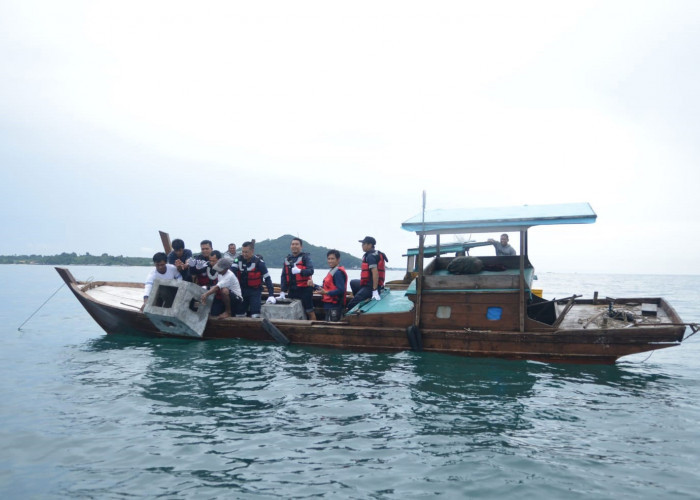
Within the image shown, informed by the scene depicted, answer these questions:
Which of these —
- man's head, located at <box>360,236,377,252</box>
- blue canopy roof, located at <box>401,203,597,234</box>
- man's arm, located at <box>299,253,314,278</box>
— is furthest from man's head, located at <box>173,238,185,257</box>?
blue canopy roof, located at <box>401,203,597,234</box>

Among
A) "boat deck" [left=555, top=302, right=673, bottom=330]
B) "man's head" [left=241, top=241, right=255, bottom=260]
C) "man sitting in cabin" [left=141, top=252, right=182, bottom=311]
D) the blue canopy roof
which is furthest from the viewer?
"man's head" [left=241, top=241, right=255, bottom=260]

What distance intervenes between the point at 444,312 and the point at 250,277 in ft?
14.6

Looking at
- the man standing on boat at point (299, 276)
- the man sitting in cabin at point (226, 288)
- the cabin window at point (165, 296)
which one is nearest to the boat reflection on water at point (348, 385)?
the man sitting in cabin at point (226, 288)

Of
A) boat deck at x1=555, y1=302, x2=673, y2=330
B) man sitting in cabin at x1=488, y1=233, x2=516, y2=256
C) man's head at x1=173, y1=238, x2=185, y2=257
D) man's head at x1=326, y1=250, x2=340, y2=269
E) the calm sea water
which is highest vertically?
man sitting in cabin at x1=488, y1=233, x2=516, y2=256

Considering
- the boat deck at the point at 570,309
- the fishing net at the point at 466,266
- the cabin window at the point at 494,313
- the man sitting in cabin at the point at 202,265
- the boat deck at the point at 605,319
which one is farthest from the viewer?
the man sitting in cabin at the point at 202,265

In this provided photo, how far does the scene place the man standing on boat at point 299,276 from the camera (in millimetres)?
10984

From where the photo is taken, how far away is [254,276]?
11.2 meters

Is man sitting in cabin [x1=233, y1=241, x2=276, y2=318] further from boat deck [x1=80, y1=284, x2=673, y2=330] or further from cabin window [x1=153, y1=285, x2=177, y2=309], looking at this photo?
boat deck [x1=80, y1=284, x2=673, y2=330]

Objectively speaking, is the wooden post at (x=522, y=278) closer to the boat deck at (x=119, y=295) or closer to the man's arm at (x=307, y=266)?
the man's arm at (x=307, y=266)

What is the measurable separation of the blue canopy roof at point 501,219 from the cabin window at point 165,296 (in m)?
5.45

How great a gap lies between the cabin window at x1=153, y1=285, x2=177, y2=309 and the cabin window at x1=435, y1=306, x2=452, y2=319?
5782 millimetres

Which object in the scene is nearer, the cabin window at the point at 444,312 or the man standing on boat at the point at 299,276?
the cabin window at the point at 444,312

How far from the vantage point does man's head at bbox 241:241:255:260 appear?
1109 cm

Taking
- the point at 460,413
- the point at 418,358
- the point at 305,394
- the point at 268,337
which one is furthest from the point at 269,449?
the point at 268,337
